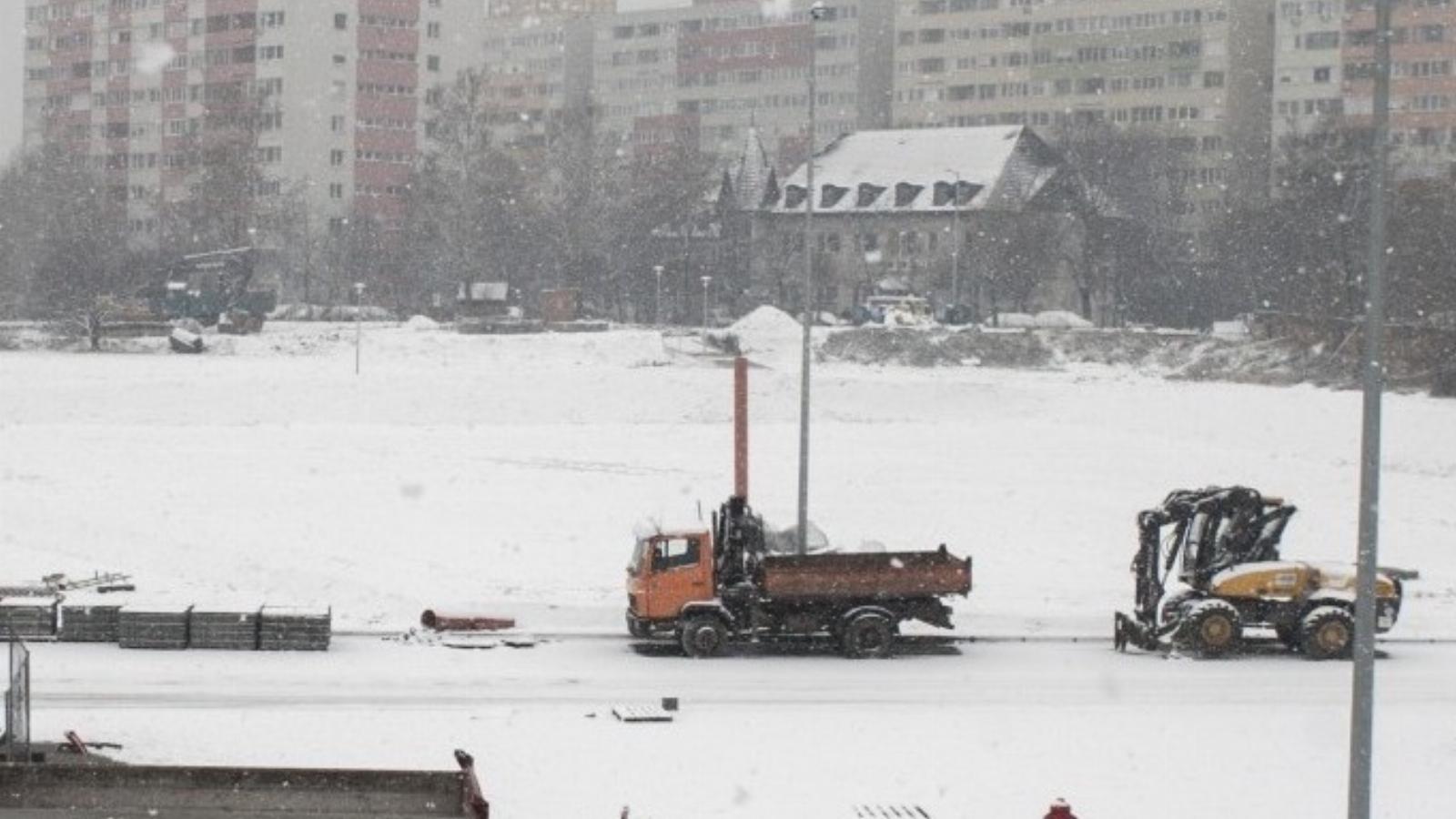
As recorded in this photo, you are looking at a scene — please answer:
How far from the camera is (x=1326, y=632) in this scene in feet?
106

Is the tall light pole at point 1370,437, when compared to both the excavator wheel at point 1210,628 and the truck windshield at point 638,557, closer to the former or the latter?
the excavator wheel at point 1210,628

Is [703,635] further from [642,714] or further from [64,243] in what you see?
[64,243]

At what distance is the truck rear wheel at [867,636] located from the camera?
1265 inches

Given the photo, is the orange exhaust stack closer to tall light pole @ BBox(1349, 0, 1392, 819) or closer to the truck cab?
the truck cab

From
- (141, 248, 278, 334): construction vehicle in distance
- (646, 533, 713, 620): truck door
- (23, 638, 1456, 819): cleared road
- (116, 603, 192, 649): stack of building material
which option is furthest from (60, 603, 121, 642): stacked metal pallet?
(141, 248, 278, 334): construction vehicle in distance

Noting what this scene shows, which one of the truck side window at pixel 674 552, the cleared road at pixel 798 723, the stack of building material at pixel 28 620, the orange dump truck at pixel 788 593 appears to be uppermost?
the truck side window at pixel 674 552

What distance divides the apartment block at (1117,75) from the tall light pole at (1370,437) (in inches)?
5753

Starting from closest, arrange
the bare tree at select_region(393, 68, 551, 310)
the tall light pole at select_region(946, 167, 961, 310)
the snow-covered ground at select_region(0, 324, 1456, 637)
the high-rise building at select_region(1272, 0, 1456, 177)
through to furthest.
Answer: the snow-covered ground at select_region(0, 324, 1456, 637) < the tall light pole at select_region(946, 167, 961, 310) < the bare tree at select_region(393, 68, 551, 310) < the high-rise building at select_region(1272, 0, 1456, 177)

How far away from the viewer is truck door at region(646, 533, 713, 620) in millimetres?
32531

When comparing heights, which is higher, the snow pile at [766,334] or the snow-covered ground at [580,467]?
the snow pile at [766,334]

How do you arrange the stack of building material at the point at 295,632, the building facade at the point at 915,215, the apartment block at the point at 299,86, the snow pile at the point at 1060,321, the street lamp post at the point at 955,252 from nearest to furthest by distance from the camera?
the stack of building material at the point at 295,632, the snow pile at the point at 1060,321, the street lamp post at the point at 955,252, the building facade at the point at 915,215, the apartment block at the point at 299,86

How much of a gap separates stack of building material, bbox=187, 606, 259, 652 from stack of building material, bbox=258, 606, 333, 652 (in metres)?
0.16

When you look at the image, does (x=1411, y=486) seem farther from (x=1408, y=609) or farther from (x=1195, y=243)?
(x=1195, y=243)

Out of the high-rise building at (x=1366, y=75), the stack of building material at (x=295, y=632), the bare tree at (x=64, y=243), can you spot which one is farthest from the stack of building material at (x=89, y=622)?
the high-rise building at (x=1366, y=75)
